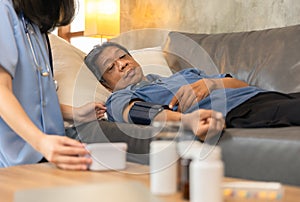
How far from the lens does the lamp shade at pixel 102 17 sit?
3.05m

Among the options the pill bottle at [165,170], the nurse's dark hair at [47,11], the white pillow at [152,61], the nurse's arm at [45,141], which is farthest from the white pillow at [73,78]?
the pill bottle at [165,170]

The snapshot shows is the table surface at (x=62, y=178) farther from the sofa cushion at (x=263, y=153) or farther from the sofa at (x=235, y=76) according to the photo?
the sofa cushion at (x=263, y=153)

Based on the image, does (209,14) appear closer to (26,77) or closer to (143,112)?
(143,112)

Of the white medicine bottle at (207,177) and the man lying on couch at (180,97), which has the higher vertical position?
the white medicine bottle at (207,177)

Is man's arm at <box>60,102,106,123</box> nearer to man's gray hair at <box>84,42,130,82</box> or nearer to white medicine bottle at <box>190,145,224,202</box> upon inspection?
man's gray hair at <box>84,42,130,82</box>

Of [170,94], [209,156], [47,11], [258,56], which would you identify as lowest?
[170,94]

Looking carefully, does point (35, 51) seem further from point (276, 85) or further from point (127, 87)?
point (276, 85)

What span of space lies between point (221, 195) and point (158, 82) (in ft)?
4.13

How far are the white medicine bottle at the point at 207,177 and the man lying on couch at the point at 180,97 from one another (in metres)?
0.44

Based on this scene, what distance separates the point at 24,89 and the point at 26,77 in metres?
0.03

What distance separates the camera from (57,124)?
4.65 feet

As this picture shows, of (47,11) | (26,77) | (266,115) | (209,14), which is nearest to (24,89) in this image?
(26,77)

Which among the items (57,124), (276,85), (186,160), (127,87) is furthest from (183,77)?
(186,160)

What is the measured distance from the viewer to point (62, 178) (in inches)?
40.3
